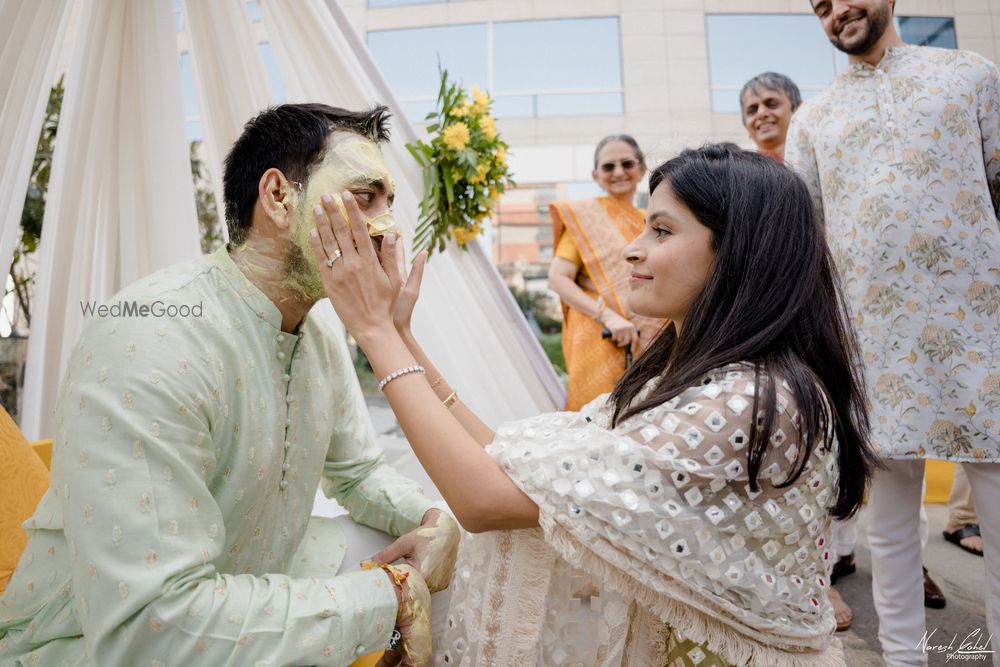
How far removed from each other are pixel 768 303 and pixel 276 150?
3.38ft

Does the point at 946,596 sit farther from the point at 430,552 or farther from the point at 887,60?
the point at 430,552

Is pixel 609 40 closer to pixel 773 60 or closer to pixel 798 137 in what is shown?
pixel 773 60

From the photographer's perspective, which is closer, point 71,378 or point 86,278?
point 71,378

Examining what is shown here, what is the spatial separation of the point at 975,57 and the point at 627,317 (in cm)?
156

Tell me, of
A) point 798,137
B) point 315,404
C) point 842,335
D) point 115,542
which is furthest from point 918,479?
point 115,542

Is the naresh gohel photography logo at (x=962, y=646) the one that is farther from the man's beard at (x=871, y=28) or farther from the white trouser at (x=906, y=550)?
the man's beard at (x=871, y=28)

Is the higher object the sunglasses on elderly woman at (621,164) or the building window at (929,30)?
the building window at (929,30)

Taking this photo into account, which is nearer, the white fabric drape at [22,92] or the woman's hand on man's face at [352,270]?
the woman's hand on man's face at [352,270]

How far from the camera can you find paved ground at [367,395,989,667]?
212cm

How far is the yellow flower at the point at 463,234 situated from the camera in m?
2.75

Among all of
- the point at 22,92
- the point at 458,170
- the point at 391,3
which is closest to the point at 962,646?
the point at 458,170

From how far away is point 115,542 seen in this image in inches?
34.9

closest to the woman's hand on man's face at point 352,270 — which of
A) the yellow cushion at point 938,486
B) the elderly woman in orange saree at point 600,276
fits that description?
the elderly woman in orange saree at point 600,276

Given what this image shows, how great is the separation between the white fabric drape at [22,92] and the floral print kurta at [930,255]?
8.04 ft
